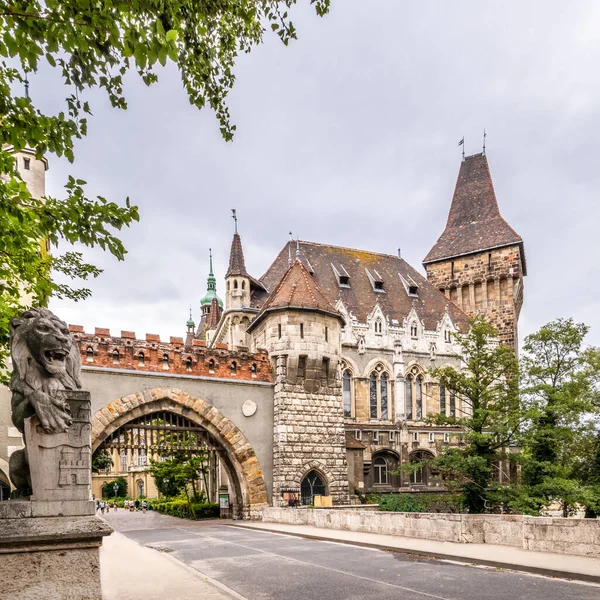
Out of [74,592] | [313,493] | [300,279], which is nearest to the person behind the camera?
[74,592]

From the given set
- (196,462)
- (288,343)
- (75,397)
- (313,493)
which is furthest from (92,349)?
(75,397)

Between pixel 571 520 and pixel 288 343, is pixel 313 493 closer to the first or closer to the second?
pixel 288 343

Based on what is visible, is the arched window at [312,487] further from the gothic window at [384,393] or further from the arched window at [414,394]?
the arched window at [414,394]

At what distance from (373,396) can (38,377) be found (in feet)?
98.1

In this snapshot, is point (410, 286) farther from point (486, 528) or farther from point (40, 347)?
point (40, 347)

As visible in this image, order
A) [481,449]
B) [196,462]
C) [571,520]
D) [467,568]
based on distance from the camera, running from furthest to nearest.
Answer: [196,462]
[481,449]
[571,520]
[467,568]

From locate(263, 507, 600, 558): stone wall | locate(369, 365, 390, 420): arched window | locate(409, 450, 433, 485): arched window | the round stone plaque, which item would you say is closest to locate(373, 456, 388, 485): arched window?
locate(409, 450, 433, 485): arched window

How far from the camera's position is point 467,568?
10.4 m

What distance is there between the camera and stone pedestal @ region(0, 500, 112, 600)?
4.99m

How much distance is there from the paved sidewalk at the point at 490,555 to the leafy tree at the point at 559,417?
8.14 meters

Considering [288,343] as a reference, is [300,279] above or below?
above

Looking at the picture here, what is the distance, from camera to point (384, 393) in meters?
34.6

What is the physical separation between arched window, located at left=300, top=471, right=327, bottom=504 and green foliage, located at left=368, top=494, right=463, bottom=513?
8.53 ft

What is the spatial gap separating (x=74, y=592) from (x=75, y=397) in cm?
158
